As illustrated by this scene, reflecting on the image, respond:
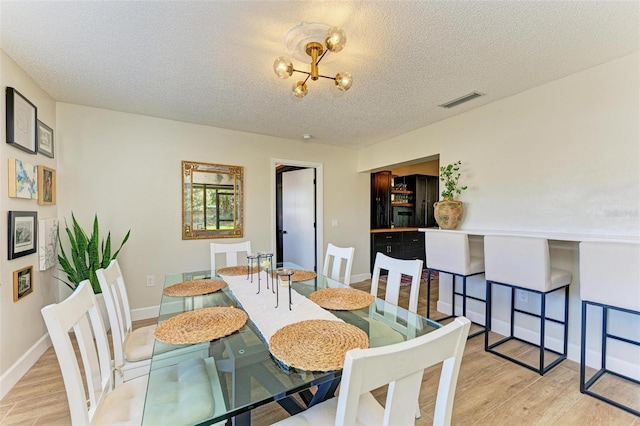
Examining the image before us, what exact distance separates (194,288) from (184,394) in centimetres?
86

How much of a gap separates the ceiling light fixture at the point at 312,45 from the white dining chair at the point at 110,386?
1.54m

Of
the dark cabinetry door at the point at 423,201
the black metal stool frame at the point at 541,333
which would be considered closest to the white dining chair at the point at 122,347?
the black metal stool frame at the point at 541,333

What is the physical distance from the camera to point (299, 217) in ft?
15.7

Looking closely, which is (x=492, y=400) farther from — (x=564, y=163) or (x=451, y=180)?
(x=451, y=180)

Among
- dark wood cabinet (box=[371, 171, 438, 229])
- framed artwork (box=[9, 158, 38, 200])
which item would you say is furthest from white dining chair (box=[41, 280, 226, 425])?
dark wood cabinet (box=[371, 171, 438, 229])

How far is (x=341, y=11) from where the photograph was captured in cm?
154

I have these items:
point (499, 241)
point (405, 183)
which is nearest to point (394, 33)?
point (499, 241)

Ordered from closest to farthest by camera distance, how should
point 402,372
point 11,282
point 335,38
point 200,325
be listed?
point 402,372 < point 200,325 < point 335,38 < point 11,282

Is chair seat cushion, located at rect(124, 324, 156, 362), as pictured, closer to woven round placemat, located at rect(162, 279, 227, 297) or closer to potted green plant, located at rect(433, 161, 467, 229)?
woven round placemat, located at rect(162, 279, 227, 297)

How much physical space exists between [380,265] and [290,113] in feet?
6.44

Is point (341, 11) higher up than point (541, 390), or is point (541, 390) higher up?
point (341, 11)

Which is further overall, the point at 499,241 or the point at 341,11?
the point at 499,241

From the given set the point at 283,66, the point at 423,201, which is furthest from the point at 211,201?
the point at 423,201

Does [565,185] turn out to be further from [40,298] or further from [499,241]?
[40,298]
